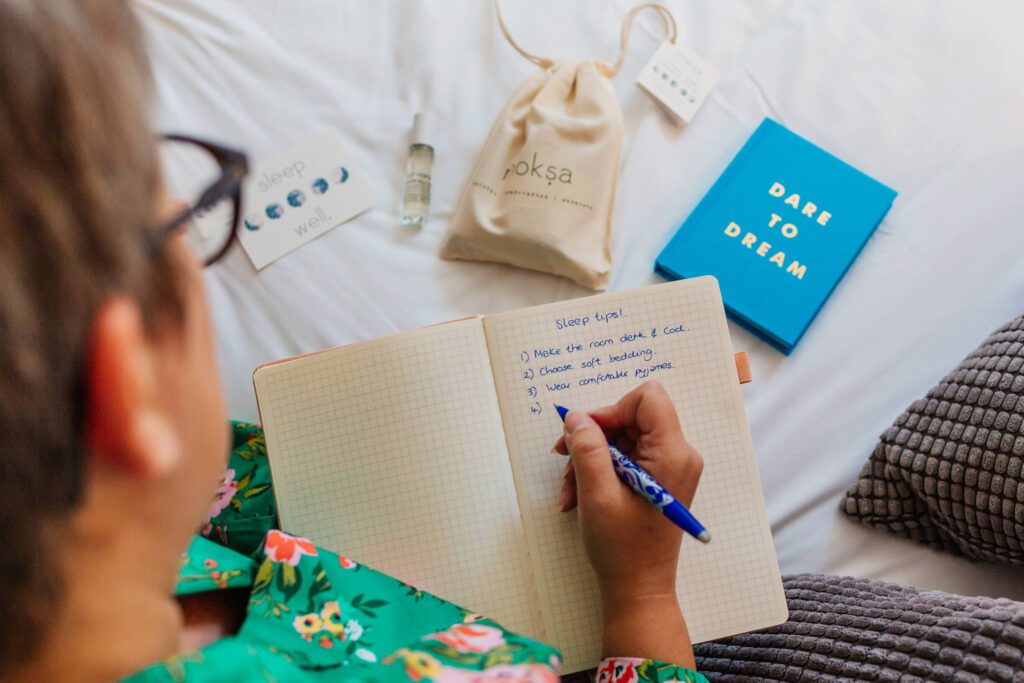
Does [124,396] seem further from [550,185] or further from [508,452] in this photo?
[550,185]

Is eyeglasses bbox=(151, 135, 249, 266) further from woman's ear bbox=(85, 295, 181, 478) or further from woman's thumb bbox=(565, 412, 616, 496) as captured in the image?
woman's thumb bbox=(565, 412, 616, 496)

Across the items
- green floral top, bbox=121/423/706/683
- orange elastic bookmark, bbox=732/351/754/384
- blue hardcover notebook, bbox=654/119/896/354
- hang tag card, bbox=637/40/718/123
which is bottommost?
green floral top, bbox=121/423/706/683

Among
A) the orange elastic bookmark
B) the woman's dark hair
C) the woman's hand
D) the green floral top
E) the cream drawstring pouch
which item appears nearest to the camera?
the woman's dark hair

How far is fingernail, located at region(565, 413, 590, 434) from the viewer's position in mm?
677

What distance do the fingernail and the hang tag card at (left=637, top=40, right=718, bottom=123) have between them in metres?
0.48

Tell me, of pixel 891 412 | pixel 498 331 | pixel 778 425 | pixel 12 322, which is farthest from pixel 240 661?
pixel 891 412

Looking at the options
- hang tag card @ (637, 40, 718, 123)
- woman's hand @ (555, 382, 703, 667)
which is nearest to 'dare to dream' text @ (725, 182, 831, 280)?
hang tag card @ (637, 40, 718, 123)

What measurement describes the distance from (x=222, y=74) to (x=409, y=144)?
272 mm

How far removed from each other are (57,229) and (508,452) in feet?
1.63

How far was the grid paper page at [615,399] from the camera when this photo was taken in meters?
0.72

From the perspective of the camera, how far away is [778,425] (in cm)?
88

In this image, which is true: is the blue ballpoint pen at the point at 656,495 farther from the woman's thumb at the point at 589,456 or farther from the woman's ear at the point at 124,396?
the woman's ear at the point at 124,396

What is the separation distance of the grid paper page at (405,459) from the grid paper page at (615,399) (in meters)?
0.02

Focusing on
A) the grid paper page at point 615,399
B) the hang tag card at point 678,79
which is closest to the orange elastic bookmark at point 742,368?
the grid paper page at point 615,399
